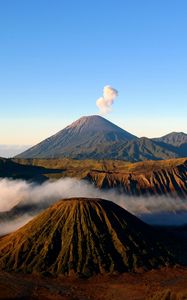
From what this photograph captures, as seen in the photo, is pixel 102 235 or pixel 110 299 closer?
pixel 110 299

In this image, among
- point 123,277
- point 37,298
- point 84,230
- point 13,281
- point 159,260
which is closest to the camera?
point 37,298

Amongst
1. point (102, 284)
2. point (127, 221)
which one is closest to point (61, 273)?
point (102, 284)

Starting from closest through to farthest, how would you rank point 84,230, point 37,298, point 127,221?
1. point 37,298
2. point 84,230
3. point 127,221

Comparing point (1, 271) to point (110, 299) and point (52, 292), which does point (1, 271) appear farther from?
point (110, 299)

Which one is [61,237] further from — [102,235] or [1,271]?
[1,271]

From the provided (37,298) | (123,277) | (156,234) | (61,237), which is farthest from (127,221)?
(37,298)

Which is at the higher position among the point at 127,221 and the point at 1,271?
the point at 127,221
